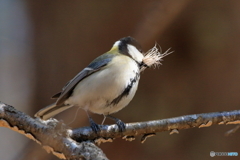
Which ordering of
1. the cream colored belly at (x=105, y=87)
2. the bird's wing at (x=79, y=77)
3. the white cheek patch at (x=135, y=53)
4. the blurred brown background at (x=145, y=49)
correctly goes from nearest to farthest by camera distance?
1. the cream colored belly at (x=105, y=87)
2. the bird's wing at (x=79, y=77)
3. the white cheek patch at (x=135, y=53)
4. the blurred brown background at (x=145, y=49)

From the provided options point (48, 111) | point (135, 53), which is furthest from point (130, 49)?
point (48, 111)

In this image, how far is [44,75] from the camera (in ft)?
8.68

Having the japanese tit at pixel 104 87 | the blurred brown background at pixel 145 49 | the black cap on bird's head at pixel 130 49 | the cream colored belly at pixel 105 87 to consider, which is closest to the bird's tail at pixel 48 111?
the japanese tit at pixel 104 87

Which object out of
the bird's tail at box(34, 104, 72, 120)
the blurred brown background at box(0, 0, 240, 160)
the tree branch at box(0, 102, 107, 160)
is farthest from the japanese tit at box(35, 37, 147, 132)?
the blurred brown background at box(0, 0, 240, 160)

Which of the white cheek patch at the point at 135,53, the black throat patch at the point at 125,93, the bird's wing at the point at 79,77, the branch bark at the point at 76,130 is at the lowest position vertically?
the branch bark at the point at 76,130

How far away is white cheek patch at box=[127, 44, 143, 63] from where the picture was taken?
1.57 metres

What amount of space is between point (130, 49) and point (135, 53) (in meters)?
0.05

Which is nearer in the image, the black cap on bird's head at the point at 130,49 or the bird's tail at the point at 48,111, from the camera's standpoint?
the bird's tail at the point at 48,111

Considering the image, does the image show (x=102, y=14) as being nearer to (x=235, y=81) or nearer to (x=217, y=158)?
(x=235, y=81)

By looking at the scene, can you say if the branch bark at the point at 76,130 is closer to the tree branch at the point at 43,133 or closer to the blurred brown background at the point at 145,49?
the tree branch at the point at 43,133

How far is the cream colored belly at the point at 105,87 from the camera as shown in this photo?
1.30 m

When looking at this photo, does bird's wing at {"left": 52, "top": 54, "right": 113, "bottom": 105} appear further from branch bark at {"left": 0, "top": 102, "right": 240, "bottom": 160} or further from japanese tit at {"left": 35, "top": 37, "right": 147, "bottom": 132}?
branch bark at {"left": 0, "top": 102, "right": 240, "bottom": 160}

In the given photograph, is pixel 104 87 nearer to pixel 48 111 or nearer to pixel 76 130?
pixel 76 130

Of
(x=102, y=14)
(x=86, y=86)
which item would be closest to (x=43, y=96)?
(x=102, y=14)
